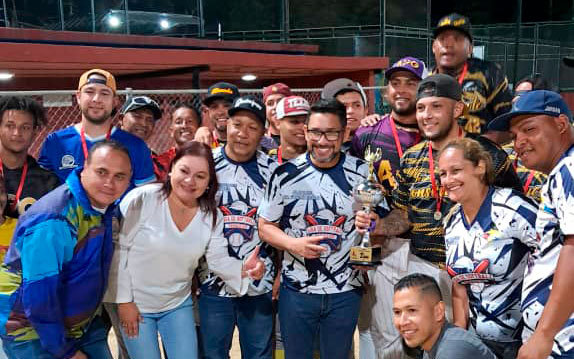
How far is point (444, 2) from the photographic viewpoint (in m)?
27.3

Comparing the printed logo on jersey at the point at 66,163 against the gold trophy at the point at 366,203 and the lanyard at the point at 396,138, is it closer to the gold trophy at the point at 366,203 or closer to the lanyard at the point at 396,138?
the gold trophy at the point at 366,203

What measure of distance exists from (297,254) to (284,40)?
13.1 meters

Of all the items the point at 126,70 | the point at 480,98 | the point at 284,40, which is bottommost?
the point at 480,98

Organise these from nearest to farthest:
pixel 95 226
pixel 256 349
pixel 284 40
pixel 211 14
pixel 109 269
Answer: pixel 95 226, pixel 109 269, pixel 256 349, pixel 211 14, pixel 284 40

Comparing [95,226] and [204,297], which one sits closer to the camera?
[95,226]

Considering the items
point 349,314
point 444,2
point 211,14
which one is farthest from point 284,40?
point 444,2

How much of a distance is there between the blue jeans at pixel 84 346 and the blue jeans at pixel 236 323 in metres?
0.67

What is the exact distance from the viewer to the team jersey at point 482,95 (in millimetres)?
4207

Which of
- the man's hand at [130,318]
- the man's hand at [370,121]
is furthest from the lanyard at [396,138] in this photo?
the man's hand at [130,318]

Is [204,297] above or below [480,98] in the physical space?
below

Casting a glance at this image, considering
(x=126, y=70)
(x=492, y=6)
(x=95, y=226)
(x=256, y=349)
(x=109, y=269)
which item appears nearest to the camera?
(x=95, y=226)

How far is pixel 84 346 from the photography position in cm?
335

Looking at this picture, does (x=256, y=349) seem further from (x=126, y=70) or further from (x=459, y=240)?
(x=126, y=70)

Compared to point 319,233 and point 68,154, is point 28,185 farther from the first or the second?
point 319,233
